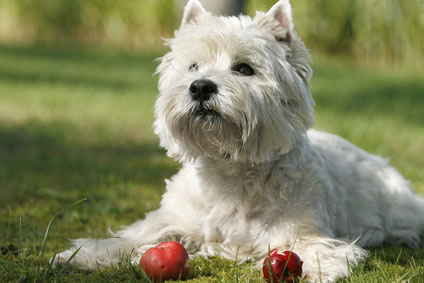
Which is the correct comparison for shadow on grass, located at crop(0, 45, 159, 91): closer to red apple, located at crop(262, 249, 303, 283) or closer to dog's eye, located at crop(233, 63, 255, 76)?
dog's eye, located at crop(233, 63, 255, 76)

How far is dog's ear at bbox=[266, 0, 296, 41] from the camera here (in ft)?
12.0

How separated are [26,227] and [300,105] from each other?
85.9 inches

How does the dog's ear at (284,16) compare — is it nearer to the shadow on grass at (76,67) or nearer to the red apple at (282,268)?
the red apple at (282,268)

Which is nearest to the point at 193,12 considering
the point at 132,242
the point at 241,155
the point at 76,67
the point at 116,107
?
the point at 241,155

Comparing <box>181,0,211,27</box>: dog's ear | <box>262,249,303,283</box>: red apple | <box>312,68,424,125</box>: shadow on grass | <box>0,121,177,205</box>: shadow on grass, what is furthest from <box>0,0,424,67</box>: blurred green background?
<box>262,249,303,283</box>: red apple

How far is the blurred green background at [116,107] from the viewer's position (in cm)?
434

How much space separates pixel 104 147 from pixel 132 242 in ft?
13.8

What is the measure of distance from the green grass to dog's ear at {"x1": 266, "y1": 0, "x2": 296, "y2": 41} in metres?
1.16

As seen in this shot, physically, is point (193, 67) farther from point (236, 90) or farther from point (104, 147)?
point (104, 147)

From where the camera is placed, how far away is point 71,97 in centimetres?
1155

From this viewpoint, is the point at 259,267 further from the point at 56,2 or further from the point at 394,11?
the point at 56,2

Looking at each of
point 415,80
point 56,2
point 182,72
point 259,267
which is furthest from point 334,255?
point 56,2

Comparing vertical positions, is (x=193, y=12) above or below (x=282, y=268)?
above

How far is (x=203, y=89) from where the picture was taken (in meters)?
3.25
